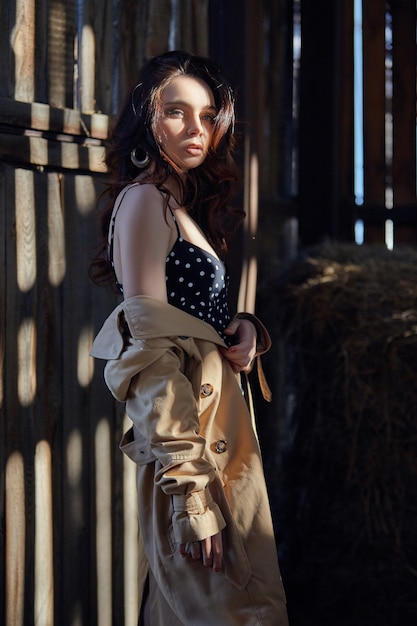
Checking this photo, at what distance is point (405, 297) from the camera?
12.8ft

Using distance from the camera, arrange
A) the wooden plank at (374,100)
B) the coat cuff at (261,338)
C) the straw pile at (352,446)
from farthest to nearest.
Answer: the wooden plank at (374,100) < the straw pile at (352,446) < the coat cuff at (261,338)

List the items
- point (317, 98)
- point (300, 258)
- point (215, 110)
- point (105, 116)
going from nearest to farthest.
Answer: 1. point (215, 110)
2. point (105, 116)
3. point (300, 258)
4. point (317, 98)

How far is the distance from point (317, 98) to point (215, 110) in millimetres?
2816

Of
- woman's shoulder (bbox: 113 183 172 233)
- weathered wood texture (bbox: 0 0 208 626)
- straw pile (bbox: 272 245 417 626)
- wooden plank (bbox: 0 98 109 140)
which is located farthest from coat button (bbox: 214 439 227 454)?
straw pile (bbox: 272 245 417 626)

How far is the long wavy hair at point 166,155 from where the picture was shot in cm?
237

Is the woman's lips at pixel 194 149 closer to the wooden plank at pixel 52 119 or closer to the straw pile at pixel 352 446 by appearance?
the wooden plank at pixel 52 119

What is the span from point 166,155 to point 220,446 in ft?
2.45

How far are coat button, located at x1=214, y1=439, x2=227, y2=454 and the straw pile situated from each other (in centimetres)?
159

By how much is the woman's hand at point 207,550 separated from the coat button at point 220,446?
229 mm

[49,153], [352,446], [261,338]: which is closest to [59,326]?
[49,153]

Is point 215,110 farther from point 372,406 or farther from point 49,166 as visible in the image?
point 372,406

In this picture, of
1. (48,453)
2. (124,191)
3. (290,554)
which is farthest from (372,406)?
(124,191)

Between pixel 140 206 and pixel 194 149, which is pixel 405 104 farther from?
pixel 140 206

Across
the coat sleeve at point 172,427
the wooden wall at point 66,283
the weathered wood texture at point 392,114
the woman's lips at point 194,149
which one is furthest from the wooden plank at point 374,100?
the coat sleeve at point 172,427
